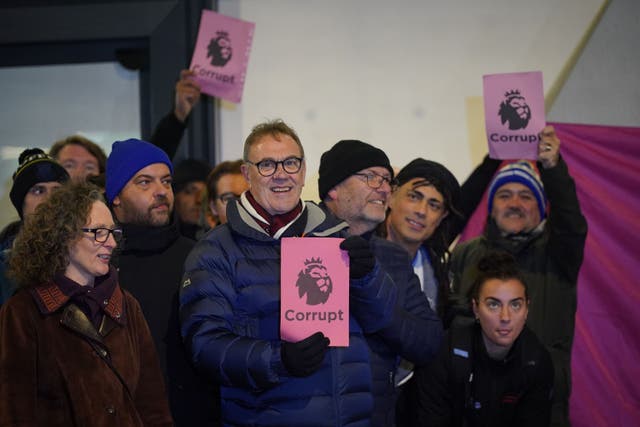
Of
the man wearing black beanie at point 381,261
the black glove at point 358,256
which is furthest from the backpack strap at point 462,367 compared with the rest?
the black glove at point 358,256

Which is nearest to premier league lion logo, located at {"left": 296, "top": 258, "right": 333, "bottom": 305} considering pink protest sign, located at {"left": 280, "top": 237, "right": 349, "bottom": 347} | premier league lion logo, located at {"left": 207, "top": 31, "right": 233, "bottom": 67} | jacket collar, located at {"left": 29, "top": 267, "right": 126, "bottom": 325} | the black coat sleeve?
pink protest sign, located at {"left": 280, "top": 237, "right": 349, "bottom": 347}

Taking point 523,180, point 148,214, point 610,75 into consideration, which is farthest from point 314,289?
point 610,75

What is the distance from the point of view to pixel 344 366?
258 cm

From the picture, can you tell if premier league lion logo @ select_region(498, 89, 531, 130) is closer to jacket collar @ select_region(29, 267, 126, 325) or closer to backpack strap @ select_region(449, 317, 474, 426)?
backpack strap @ select_region(449, 317, 474, 426)

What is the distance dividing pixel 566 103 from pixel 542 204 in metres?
0.84

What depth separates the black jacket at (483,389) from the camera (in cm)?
345

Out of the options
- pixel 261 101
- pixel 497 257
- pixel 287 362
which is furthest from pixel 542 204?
pixel 287 362

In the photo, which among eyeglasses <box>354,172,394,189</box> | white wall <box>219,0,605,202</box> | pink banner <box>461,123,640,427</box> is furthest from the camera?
white wall <box>219,0,605,202</box>

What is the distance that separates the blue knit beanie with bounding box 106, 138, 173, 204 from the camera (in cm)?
322

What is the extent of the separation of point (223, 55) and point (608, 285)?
2.51m

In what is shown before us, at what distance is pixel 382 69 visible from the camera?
4.77 meters

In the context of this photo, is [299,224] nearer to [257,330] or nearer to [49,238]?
[257,330]

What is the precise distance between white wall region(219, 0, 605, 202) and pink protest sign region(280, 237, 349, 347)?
2.36 metres

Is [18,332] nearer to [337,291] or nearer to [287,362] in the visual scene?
[287,362]
